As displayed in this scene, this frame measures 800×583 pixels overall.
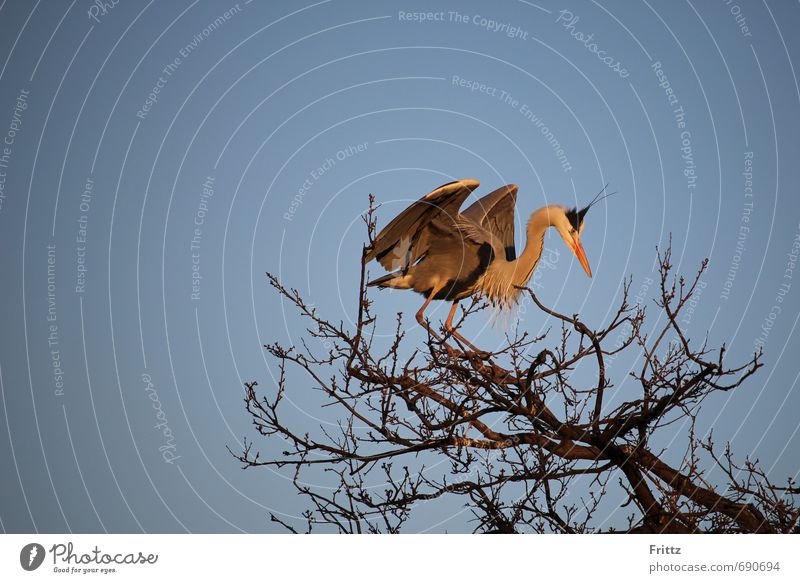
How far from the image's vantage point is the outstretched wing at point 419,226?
6215mm

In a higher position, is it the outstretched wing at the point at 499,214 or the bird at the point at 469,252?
the outstretched wing at the point at 499,214

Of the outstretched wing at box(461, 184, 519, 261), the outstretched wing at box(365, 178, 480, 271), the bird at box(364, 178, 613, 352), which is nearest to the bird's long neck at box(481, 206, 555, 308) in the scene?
the bird at box(364, 178, 613, 352)

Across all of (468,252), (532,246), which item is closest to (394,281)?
(468,252)

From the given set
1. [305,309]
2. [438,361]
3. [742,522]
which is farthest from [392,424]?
[742,522]

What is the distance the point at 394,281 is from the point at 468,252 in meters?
0.71

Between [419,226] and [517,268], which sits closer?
[419,226]

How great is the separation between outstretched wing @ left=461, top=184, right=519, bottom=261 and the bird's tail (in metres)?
0.77

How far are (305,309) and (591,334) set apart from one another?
5.13 feet

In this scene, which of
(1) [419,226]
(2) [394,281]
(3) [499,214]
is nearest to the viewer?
(1) [419,226]

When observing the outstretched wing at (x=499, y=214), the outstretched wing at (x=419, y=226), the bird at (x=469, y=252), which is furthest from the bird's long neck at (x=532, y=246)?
the outstretched wing at (x=419, y=226)

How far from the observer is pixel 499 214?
750 cm

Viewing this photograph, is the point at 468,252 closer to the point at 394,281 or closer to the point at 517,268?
the point at 517,268

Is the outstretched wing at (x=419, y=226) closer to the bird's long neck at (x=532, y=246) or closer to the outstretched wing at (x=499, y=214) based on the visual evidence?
the outstretched wing at (x=499, y=214)
